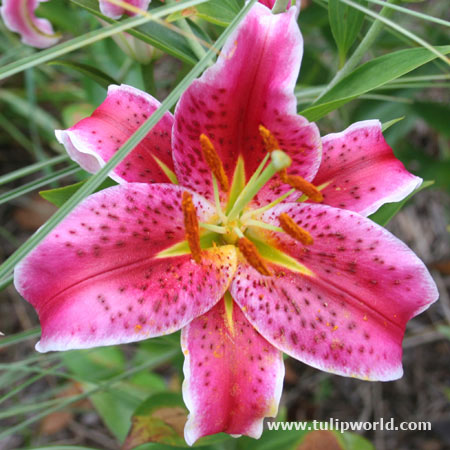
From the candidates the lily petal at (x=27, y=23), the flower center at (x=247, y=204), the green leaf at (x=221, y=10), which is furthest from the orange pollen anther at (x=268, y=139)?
the lily petal at (x=27, y=23)

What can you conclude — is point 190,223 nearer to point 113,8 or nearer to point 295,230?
point 295,230

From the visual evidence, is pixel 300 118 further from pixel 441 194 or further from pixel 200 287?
pixel 441 194

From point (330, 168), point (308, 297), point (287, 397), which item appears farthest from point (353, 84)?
point (287, 397)

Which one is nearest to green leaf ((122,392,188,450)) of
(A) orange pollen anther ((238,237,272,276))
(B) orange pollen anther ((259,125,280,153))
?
(A) orange pollen anther ((238,237,272,276))

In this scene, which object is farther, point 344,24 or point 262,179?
point 344,24

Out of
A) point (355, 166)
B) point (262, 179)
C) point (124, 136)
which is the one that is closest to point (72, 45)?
point (124, 136)

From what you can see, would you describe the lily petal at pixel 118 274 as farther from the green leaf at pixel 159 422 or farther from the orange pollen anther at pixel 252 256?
the green leaf at pixel 159 422
